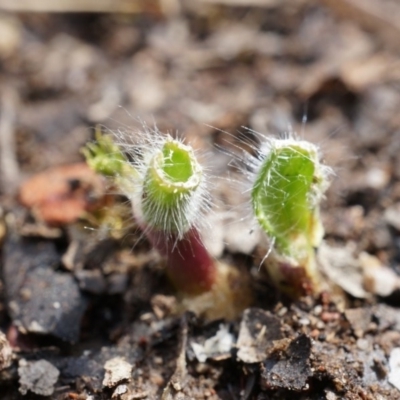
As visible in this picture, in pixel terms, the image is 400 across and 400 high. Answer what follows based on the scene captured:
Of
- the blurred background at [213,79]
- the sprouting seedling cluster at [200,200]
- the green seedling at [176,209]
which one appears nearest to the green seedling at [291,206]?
the sprouting seedling cluster at [200,200]

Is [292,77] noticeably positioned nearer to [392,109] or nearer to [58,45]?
[392,109]

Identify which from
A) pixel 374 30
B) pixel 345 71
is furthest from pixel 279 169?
pixel 374 30

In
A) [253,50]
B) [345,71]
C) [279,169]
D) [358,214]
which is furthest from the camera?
[253,50]

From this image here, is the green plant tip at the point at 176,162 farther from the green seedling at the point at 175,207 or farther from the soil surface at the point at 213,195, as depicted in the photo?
the soil surface at the point at 213,195

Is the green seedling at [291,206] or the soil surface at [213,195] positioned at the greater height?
the green seedling at [291,206]

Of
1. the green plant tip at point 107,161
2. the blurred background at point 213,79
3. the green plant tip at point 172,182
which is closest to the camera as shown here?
the green plant tip at point 172,182

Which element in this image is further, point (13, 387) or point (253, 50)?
point (253, 50)

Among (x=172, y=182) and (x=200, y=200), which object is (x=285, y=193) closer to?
(x=200, y=200)
